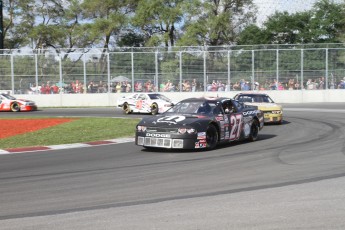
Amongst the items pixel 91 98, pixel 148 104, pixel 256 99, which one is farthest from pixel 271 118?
pixel 91 98

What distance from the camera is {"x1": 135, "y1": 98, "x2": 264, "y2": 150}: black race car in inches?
479

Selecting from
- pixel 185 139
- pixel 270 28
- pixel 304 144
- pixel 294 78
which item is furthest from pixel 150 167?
pixel 270 28

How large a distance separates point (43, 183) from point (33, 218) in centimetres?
232

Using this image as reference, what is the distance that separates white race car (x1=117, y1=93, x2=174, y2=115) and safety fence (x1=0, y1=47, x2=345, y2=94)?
35.7ft

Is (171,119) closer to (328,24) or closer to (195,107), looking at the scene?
(195,107)

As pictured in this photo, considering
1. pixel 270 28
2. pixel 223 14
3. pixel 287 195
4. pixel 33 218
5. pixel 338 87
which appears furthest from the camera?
pixel 270 28

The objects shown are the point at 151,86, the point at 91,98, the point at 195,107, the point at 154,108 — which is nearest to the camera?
the point at 195,107

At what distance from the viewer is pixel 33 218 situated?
6.28 m

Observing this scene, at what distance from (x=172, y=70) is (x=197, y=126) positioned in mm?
27731

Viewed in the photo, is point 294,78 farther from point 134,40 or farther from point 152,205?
point 152,205

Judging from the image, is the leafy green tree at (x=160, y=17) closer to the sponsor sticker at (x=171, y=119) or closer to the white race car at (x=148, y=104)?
the white race car at (x=148, y=104)

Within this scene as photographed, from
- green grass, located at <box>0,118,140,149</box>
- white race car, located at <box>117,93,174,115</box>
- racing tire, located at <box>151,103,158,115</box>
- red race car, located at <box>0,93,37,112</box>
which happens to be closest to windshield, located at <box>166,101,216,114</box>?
green grass, located at <box>0,118,140,149</box>

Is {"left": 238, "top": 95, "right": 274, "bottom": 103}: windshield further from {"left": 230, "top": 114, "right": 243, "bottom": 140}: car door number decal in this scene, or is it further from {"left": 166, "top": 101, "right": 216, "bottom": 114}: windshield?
{"left": 166, "top": 101, "right": 216, "bottom": 114}: windshield

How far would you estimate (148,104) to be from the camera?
27422 mm
